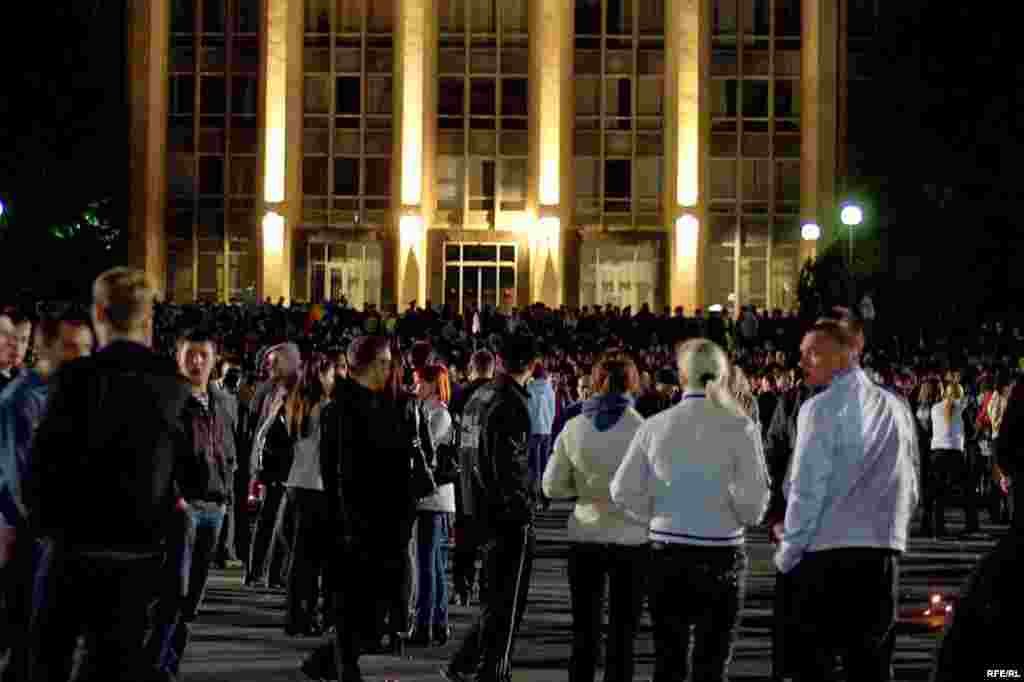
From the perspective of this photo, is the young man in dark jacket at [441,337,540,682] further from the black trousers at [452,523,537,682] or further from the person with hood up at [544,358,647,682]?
the person with hood up at [544,358,647,682]

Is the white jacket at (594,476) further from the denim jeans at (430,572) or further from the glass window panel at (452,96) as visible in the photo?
the glass window panel at (452,96)

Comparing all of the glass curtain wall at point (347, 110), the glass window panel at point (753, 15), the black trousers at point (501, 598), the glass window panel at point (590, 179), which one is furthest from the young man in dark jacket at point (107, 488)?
the glass window panel at point (753, 15)

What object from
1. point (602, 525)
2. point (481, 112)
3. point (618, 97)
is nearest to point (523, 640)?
point (602, 525)

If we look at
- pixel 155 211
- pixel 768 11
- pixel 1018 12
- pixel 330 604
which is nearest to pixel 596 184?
pixel 768 11

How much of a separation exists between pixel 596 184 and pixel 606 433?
178 feet

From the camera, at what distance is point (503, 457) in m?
11.3

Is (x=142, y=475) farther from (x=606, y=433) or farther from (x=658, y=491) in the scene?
(x=606, y=433)

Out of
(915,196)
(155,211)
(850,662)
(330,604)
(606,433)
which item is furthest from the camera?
(155,211)

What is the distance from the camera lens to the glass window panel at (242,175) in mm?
63875

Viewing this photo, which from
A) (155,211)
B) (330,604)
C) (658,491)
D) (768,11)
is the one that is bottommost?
(330,604)

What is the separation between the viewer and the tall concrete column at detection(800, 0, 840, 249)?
6278 centimetres

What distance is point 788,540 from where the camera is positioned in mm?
8281

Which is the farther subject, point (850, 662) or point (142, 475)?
point (850, 662)

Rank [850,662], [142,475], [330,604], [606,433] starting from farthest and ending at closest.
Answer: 1. [330,604]
2. [606,433]
3. [850,662]
4. [142,475]
